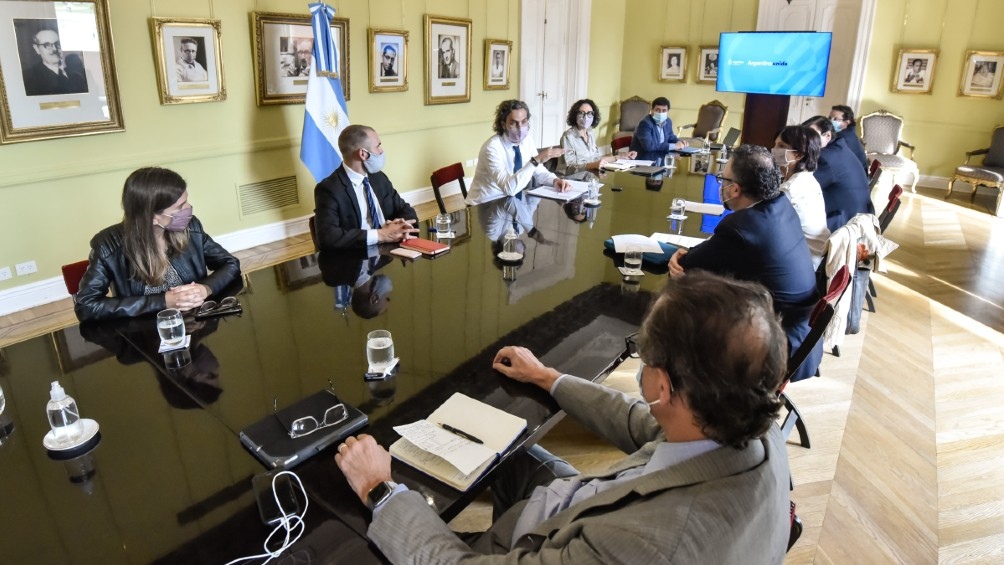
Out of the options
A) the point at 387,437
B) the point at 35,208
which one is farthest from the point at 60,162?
the point at 387,437

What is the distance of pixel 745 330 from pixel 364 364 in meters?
1.10

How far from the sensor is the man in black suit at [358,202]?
2775 mm

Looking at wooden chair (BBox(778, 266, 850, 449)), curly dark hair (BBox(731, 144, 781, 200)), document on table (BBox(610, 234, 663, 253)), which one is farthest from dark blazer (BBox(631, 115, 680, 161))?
wooden chair (BBox(778, 266, 850, 449))

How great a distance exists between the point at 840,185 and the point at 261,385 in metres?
3.66

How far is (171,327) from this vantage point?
181cm

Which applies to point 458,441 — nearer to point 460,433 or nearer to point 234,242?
point 460,433

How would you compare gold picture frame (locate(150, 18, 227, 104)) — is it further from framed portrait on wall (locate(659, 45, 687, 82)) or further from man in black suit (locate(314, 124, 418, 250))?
framed portrait on wall (locate(659, 45, 687, 82))

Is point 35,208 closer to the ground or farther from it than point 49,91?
closer to the ground

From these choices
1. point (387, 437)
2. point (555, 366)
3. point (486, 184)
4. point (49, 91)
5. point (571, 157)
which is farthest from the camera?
point (571, 157)

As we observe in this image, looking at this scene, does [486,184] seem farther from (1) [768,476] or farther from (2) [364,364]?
(1) [768,476]

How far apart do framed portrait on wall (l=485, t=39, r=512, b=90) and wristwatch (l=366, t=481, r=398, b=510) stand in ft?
21.5

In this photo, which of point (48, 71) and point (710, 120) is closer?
point (48, 71)

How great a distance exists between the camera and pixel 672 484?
943 mm

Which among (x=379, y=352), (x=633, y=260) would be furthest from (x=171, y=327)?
(x=633, y=260)
